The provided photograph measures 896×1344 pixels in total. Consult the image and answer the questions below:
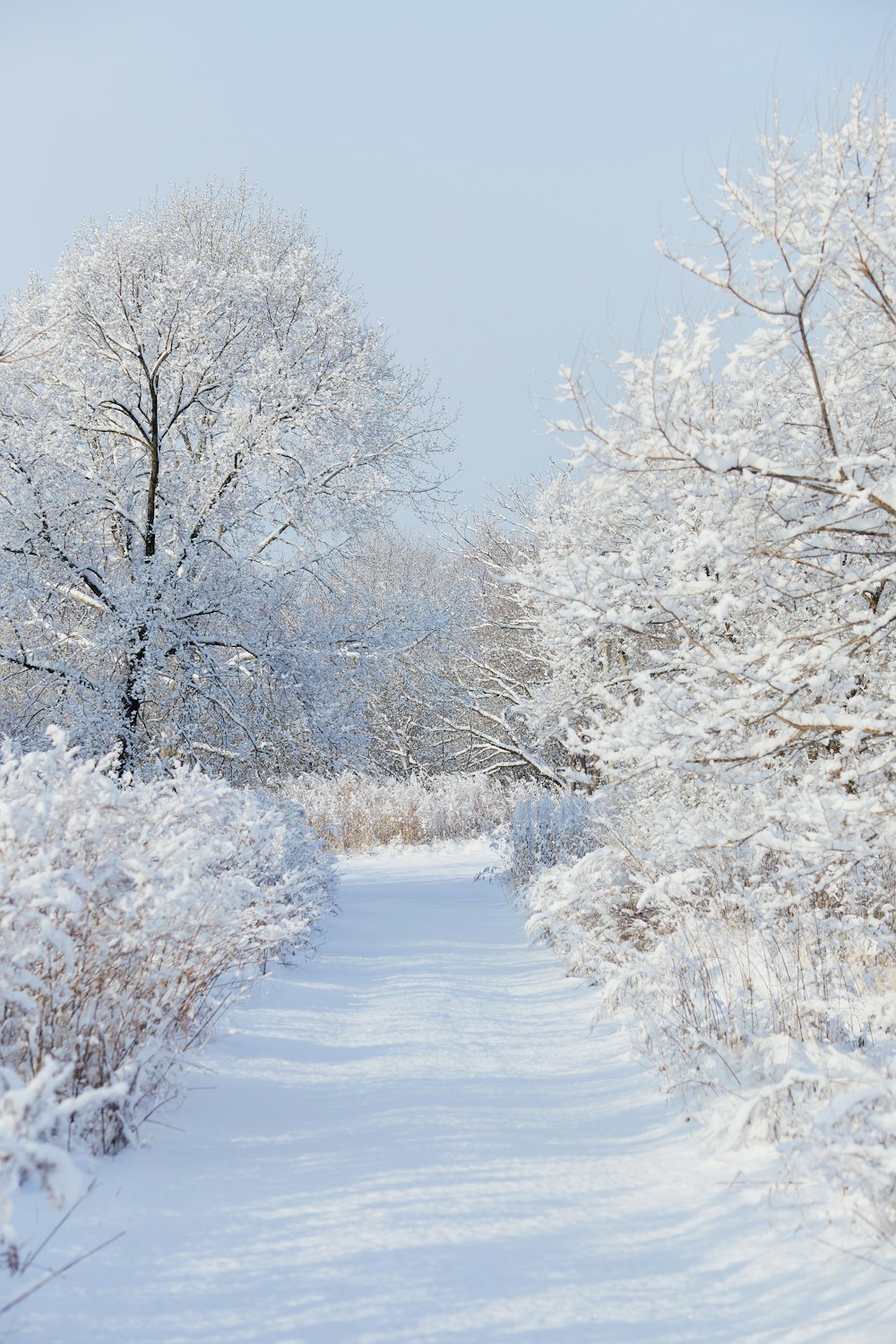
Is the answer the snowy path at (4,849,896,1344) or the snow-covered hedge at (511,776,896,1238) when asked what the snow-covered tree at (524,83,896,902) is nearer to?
the snow-covered hedge at (511,776,896,1238)

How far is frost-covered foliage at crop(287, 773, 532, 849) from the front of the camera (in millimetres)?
18798

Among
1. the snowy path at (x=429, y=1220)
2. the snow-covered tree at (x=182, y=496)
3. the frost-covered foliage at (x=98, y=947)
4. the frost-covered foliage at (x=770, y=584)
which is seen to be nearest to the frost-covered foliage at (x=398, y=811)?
the snow-covered tree at (x=182, y=496)

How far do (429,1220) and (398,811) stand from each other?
16.5 m

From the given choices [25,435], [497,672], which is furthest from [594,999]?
[497,672]

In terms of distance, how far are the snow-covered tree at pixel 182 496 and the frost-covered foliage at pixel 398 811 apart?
582cm

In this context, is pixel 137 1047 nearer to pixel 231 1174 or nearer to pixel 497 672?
pixel 231 1174

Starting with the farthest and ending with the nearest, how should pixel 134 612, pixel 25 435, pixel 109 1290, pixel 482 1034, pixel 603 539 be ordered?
1. pixel 603 539
2. pixel 25 435
3. pixel 134 612
4. pixel 482 1034
5. pixel 109 1290

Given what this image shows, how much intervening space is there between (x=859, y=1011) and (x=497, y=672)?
744 inches

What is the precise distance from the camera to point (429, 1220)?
8.90ft

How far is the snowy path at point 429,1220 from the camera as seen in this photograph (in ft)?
7.17

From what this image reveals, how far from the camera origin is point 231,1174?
3014mm

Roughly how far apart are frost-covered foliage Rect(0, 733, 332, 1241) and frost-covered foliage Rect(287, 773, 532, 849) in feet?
44.2

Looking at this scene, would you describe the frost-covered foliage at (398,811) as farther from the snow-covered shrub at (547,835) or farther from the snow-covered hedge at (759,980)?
the snow-covered hedge at (759,980)

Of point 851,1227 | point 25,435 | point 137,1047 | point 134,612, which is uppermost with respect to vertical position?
point 25,435
